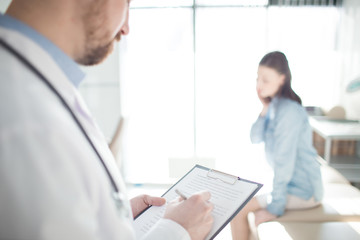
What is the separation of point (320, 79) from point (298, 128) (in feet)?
6.78

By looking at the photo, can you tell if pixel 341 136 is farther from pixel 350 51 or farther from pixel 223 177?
pixel 223 177

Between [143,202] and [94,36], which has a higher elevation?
[94,36]

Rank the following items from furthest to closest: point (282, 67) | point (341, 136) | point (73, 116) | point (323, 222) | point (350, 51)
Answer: point (350, 51) < point (341, 136) < point (282, 67) < point (323, 222) < point (73, 116)

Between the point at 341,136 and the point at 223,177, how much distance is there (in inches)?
68.7

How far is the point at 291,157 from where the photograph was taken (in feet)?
4.74

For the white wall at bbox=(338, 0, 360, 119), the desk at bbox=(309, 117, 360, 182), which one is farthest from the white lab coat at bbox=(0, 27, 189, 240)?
the white wall at bbox=(338, 0, 360, 119)

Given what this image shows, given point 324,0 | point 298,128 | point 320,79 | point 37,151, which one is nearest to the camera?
point 37,151

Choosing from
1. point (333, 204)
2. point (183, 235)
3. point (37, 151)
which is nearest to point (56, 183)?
point (37, 151)

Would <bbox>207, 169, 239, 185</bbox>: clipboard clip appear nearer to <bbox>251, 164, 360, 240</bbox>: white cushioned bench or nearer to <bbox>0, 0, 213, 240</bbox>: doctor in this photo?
<bbox>0, 0, 213, 240</bbox>: doctor

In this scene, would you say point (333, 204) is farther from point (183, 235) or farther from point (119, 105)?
point (119, 105)

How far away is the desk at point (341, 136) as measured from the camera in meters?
2.19

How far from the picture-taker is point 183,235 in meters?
0.60

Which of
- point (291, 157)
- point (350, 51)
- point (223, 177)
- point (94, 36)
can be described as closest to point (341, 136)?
point (291, 157)

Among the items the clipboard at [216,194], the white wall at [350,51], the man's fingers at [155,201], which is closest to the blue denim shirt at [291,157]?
the clipboard at [216,194]
